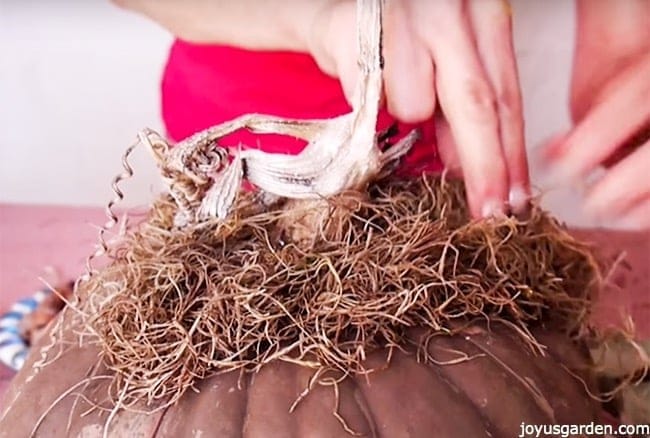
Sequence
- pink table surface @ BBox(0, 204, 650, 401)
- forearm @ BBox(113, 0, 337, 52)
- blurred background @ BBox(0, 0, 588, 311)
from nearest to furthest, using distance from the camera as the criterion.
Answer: forearm @ BBox(113, 0, 337, 52) → blurred background @ BBox(0, 0, 588, 311) → pink table surface @ BBox(0, 204, 650, 401)

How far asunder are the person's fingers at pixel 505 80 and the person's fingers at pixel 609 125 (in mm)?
19

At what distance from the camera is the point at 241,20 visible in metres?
0.56

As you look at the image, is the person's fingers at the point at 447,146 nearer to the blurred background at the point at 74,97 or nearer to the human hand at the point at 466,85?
the human hand at the point at 466,85

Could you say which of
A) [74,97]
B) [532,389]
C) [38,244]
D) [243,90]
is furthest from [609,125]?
[38,244]

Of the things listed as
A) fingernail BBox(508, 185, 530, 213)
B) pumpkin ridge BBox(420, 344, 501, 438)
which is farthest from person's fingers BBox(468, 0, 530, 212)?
pumpkin ridge BBox(420, 344, 501, 438)

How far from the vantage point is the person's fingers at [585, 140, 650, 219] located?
454 millimetres

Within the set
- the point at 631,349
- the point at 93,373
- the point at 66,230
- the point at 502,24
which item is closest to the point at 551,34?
the point at 502,24

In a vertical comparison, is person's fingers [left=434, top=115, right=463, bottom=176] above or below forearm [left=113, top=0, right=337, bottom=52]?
below

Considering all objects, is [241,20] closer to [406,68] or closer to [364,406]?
[406,68]

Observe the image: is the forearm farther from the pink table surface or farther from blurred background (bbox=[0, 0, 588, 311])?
the pink table surface

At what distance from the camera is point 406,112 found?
0.48 meters

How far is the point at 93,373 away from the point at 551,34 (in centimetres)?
28

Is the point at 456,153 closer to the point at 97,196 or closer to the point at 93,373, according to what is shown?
the point at 93,373

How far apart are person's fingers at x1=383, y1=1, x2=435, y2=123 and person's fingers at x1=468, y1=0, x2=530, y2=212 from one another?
0.03m
